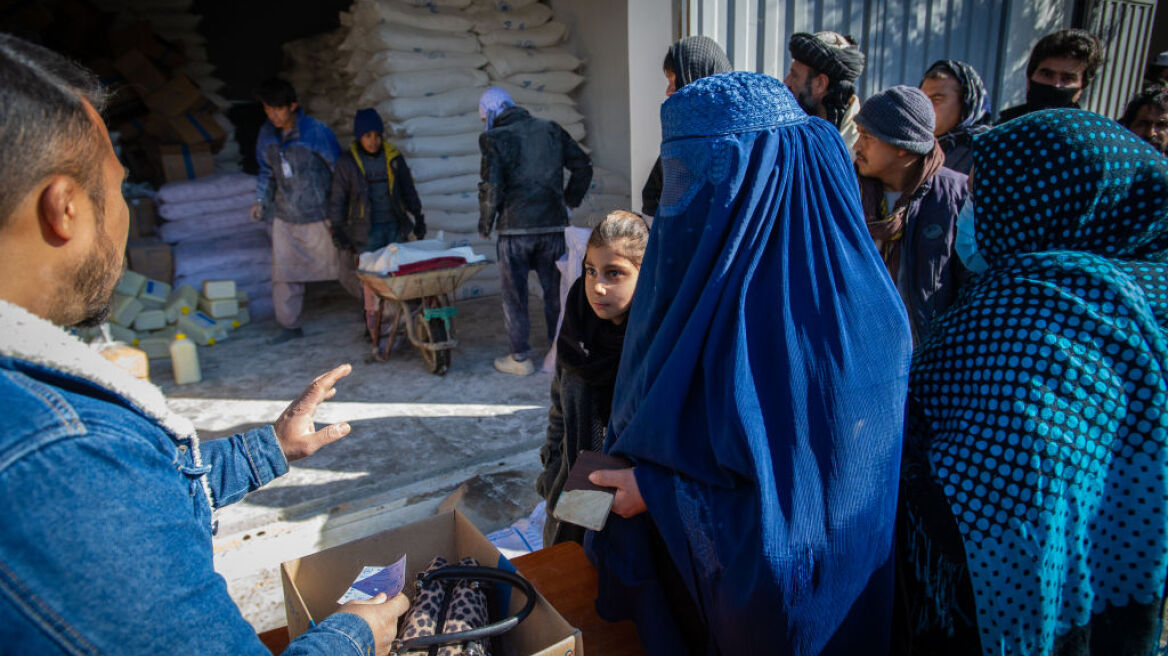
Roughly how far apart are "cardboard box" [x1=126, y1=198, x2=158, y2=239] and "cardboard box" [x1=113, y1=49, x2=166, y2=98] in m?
1.13

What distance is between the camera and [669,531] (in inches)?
46.6

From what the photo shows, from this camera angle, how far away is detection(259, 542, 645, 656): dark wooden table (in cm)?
135

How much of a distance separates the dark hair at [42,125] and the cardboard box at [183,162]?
689 cm

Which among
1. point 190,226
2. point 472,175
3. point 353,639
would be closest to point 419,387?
point 472,175

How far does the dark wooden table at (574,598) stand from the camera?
1.35m

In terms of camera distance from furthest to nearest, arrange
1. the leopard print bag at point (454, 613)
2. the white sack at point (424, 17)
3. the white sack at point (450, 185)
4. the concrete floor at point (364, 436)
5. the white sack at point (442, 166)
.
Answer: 1. the white sack at point (450, 185)
2. the white sack at point (442, 166)
3. the white sack at point (424, 17)
4. the concrete floor at point (364, 436)
5. the leopard print bag at point (454, 613)

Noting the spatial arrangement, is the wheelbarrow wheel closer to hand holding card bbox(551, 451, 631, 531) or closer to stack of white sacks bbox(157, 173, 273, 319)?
stack of white sacks bbox(157, 173, 273, 319)

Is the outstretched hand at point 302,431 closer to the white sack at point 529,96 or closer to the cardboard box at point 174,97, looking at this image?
the white sack at point 529,96

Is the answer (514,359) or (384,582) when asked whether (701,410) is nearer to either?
(384,582)

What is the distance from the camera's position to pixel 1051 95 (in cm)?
356

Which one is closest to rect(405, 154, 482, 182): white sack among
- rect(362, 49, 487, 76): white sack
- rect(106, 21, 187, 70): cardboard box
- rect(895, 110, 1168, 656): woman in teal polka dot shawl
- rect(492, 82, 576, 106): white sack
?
rect(492, 82, 576, 106): white sack

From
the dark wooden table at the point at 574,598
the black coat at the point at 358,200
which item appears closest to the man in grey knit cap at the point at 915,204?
the dark wooden table at the point at 574,598

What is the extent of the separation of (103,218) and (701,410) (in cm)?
91

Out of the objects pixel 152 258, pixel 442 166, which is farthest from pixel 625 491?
pixel 152 258
